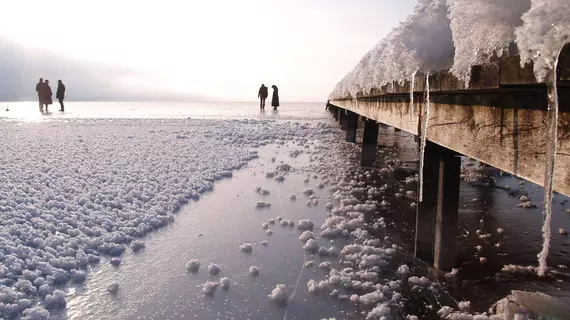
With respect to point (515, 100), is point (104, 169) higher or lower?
lower

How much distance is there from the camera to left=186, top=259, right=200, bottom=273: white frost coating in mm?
3326

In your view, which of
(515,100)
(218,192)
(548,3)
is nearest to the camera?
(548,3)

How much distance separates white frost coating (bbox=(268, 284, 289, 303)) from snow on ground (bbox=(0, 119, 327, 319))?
26.7 inches

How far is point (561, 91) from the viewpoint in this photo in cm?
146

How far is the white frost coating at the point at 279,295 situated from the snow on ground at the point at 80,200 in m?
0.68

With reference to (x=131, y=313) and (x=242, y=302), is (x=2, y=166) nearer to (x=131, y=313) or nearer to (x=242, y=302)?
(x=131, y=313)

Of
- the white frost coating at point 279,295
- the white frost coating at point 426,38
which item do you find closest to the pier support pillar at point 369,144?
the white frost coating at point 426,38

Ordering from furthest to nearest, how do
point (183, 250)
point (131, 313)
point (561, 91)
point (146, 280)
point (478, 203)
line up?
point (478, 203) < point (183, 250) < point (146, 280) < point (131, 313) < point (561, 91)

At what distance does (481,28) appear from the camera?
1711mm

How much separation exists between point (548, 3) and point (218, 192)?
521 cm

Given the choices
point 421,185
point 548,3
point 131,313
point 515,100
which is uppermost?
point 548,3

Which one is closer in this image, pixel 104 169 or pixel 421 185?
pixel 421 185

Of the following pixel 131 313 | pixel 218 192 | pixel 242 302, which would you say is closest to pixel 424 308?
pixel 242 302

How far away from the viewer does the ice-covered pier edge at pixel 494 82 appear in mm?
1329
